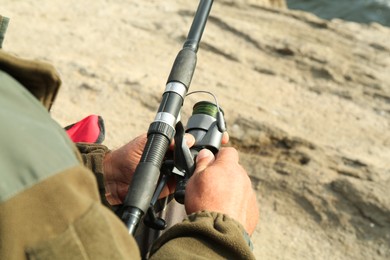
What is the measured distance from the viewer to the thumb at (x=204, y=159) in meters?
1.45

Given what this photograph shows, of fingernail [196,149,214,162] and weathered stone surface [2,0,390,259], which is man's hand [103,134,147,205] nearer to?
fingernail [196,149,214,162]

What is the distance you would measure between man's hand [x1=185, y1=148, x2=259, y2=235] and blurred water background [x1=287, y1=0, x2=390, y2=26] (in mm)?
6393

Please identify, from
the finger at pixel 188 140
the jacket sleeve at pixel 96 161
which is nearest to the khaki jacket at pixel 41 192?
the finger at pixel 188 140

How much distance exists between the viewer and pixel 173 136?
1.49m

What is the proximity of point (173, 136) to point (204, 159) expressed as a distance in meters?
0.11

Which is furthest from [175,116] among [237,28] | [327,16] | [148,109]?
[327,16]

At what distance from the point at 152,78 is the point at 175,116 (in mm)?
2180

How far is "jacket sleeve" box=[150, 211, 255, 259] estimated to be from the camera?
109cm

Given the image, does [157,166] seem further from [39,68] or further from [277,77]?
[277,77]

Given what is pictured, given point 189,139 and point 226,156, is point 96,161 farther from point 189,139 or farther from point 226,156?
point 226,156

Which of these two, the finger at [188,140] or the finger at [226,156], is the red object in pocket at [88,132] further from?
the finger at [226,156]

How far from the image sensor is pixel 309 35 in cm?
470

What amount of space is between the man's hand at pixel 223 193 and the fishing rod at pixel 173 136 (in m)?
0.09

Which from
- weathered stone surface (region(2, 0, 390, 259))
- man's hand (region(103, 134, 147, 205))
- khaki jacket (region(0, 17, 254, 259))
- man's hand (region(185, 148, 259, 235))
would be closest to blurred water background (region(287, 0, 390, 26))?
weathered stone surface (region(2, 0, 390, 259))
